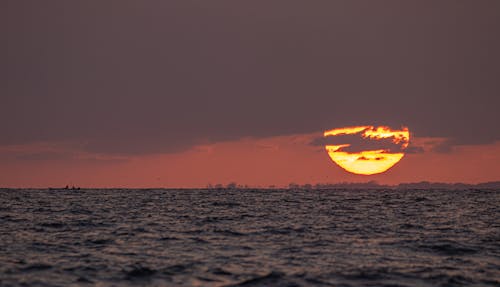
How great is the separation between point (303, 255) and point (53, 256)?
36.8ft

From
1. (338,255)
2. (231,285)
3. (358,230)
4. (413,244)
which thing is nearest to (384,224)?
(358,230)

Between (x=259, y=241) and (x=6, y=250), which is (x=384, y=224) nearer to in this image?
A: (x=259, y=241)

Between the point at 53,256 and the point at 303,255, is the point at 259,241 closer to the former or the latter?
the point at 303,255

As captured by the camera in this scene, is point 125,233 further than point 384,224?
No

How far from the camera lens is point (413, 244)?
97.9ft

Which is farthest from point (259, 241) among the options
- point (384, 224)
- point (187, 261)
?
point (384, 224)

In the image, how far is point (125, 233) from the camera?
34531 millimetres

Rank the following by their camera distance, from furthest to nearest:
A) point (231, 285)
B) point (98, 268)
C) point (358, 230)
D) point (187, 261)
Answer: point (358, 230), point (187, 261), point (98, 268), point (231, 285)

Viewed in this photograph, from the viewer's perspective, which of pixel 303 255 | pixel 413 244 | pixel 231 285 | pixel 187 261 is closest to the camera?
pixel 231 285

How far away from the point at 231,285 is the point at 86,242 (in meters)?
13.9

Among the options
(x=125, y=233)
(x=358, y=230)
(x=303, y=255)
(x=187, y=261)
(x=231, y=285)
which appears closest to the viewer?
(x=231, y=285)

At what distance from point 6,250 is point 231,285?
13096 mm

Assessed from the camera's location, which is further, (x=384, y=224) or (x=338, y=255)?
(x=384, y=224)

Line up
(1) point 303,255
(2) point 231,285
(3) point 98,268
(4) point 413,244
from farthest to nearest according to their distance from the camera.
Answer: (4) point 413,244 → (1) point 303,255 → (3) point 98,268 → (2) point 231,285
